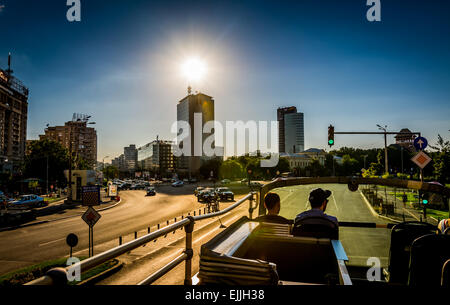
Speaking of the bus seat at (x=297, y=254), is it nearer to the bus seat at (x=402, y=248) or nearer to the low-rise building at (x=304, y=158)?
the bus seat at (x=402, y=248)

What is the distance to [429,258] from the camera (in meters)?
1.99

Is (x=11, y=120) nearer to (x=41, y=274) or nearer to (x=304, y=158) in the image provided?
(x=41, y=274)

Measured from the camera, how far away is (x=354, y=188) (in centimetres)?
432

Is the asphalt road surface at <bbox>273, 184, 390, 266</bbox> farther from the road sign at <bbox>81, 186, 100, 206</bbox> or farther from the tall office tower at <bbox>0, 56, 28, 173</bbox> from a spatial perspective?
→ the tall office tower at <bbox>0, 56, 28, 173</bbox>

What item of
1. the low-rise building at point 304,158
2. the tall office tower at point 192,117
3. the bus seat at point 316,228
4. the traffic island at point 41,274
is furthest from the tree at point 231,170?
the bus seat at point 316,228

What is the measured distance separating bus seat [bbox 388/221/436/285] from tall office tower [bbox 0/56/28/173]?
3825 inches

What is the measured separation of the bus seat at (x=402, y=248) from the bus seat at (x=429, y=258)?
3.96 feet

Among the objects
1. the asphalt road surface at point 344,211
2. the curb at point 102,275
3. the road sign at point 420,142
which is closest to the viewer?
the asphalt road surface at point 344,211

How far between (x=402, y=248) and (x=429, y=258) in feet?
4.30

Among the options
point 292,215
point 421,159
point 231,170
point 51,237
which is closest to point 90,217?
point 51,237

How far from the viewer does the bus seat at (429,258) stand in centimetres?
195
